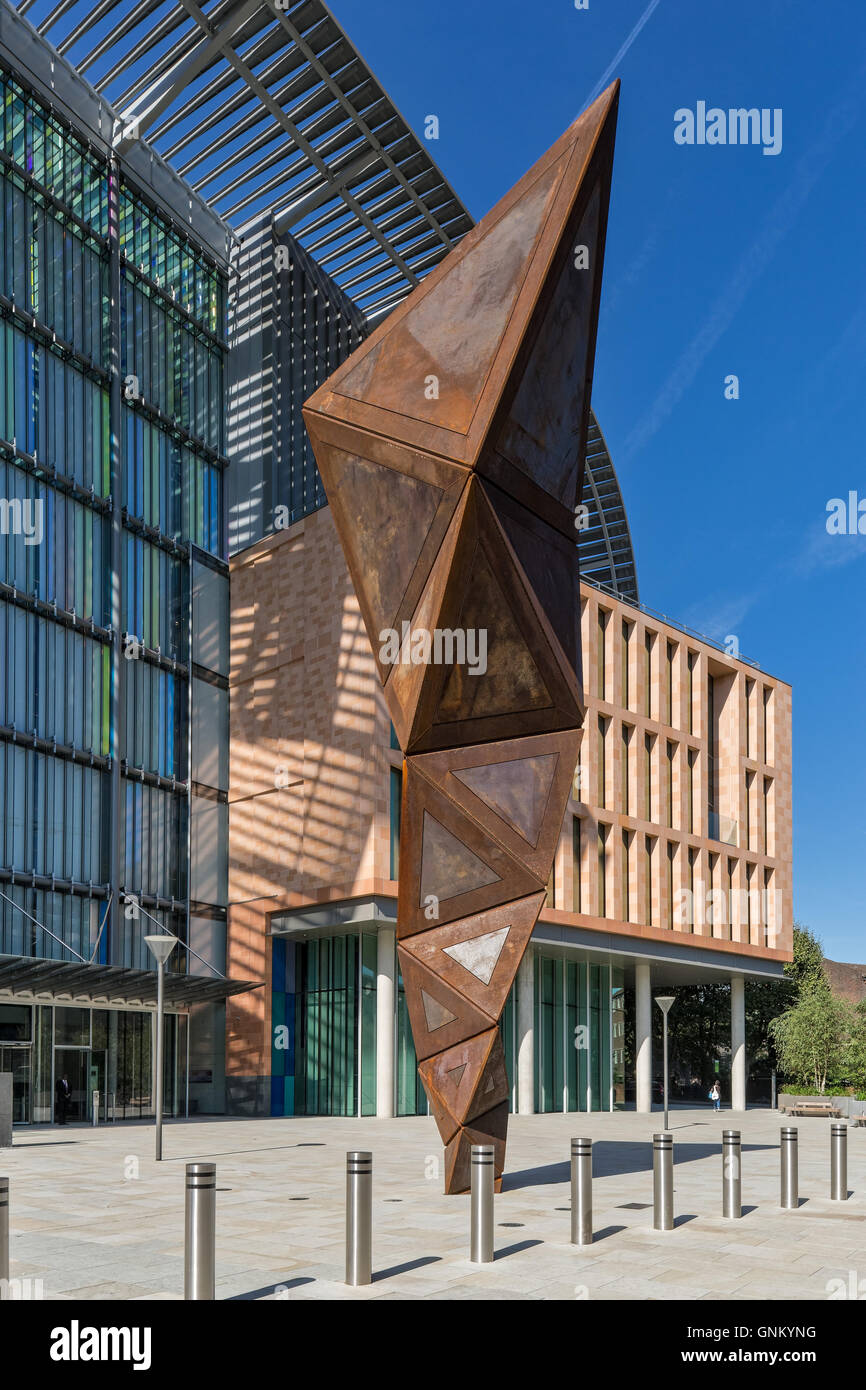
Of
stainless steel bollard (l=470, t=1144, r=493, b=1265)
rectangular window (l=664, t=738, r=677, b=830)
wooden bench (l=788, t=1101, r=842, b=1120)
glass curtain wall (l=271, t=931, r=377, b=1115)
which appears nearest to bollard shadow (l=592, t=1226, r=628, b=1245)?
stainless steel bollard (l=470, t=1144, r=493, b=1265)

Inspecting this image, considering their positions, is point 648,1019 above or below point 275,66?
below

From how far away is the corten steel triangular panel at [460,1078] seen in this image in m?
14.8

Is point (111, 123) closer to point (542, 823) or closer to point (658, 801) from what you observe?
point (658, 801)

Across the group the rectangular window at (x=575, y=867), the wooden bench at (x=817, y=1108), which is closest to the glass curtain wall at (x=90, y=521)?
the rectangular window at (x=575, y=867)

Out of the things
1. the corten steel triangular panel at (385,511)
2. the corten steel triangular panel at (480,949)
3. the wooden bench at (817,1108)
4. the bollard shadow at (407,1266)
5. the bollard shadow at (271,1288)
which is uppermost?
the corten steel triangular panel at (385,511)

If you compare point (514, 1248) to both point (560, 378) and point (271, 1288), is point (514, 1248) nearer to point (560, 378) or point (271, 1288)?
point (271, 1288)

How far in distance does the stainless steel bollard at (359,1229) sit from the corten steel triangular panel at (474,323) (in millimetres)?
7897

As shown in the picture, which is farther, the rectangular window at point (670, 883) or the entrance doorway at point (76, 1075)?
the rectangular window at point (670, 883)

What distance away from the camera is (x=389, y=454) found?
50.0 feet

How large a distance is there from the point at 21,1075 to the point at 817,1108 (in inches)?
1121

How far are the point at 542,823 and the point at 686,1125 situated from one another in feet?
92.4

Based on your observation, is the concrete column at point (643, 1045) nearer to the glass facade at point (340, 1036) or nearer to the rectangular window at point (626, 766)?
the glass facade at point (340, 1036)

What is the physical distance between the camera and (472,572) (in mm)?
15078
